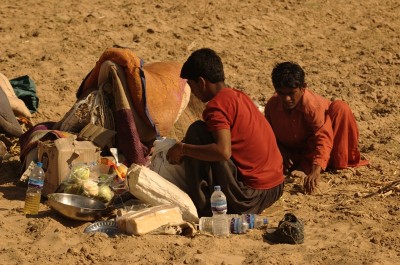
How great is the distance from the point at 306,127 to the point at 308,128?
23mm

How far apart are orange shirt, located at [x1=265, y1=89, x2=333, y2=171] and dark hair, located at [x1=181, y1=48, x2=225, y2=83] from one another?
4.26 feet

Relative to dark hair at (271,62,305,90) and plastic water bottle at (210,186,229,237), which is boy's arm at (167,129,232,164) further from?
dark hair at (271,62,305,90)

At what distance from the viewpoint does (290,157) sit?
751 centimetres

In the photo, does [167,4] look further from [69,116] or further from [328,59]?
[69,116]

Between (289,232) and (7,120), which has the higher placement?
(289,232)

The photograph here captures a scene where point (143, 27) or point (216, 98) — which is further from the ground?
point (216, 98)

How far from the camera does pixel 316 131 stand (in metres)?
7.23

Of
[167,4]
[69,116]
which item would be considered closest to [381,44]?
[167,4]

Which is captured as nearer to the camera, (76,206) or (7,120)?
(76,206)

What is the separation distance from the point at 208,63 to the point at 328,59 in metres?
4.87

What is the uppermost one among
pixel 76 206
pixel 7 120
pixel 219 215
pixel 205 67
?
pixel 205 67

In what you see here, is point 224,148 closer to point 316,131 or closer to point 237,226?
point 237,226

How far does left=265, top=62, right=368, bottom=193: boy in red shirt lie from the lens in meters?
6.91

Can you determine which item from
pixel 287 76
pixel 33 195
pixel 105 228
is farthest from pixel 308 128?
pixel 33 195
